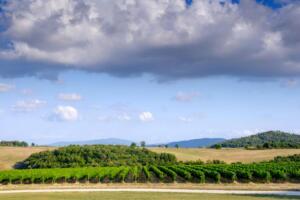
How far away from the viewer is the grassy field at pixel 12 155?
80.3 meters

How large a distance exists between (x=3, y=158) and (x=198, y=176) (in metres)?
44.3

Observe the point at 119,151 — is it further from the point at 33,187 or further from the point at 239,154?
the point at 33,187

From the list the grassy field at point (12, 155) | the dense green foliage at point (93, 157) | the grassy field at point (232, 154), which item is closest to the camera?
the dense green foliage at point (93, 157)

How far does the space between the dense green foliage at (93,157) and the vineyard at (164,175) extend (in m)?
16.4

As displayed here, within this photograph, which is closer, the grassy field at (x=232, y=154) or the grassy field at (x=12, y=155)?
the grassy field at (x=12, y=155)

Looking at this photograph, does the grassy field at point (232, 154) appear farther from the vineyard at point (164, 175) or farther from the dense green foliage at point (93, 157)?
the vineyard at point (164, 175)

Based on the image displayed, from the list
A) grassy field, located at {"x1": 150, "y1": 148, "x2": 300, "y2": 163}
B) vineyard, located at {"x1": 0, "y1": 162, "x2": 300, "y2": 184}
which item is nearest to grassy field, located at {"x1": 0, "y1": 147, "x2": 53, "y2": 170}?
vineyard, located at {"x1": 0, "y1": 162, "x2": 300, "y2": 184}

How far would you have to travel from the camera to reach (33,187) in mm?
55938

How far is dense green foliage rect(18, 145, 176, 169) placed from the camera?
79062 millimetres

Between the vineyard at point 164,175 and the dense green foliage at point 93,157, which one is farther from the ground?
the dense green foliage at point 93,157

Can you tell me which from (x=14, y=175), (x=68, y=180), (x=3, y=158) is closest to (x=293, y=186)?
(x=68, y=180)

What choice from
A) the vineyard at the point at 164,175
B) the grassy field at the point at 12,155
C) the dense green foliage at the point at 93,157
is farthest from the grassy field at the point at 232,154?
the grassy field at the point at 12,155

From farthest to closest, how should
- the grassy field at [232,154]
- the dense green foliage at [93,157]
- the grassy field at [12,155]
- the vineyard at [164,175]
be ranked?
the grassy field at [232,154], the grassy field at [12,155], the dense green foliage at [93,157], the vineyard at [164,175]

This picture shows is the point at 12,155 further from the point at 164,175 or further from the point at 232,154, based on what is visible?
the point at 232,154
